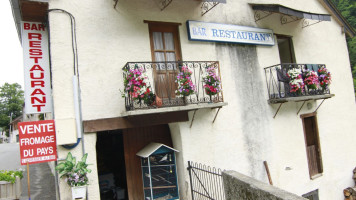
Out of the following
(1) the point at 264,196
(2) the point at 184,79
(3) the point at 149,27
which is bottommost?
(1) the point at 264,196

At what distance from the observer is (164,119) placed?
6859 millimetres

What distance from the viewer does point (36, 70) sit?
240 inches

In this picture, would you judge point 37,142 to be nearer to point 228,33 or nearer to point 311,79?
point 228,33

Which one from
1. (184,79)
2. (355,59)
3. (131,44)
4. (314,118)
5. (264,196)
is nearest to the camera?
(264,196)

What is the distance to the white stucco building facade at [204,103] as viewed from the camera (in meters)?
6.00

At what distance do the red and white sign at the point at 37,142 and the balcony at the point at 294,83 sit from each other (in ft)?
22.3

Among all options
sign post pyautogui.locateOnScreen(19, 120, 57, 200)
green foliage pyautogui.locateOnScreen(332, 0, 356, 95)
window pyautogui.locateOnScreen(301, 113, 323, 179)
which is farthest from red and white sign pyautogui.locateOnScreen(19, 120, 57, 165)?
green foliage pyautogui.locateOnScreen(332, 0, 356, 95)

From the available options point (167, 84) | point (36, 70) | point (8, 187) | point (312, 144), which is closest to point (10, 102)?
point (8, 187)

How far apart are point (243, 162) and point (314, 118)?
4130 mm

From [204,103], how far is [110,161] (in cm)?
398

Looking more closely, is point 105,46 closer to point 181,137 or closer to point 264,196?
point 181,137

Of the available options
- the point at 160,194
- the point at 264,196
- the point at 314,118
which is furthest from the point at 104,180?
the point at 314,118

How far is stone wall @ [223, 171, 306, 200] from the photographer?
11.1 feet

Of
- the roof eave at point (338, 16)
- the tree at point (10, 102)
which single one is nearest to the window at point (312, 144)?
the roof eave at point (338, 16)
